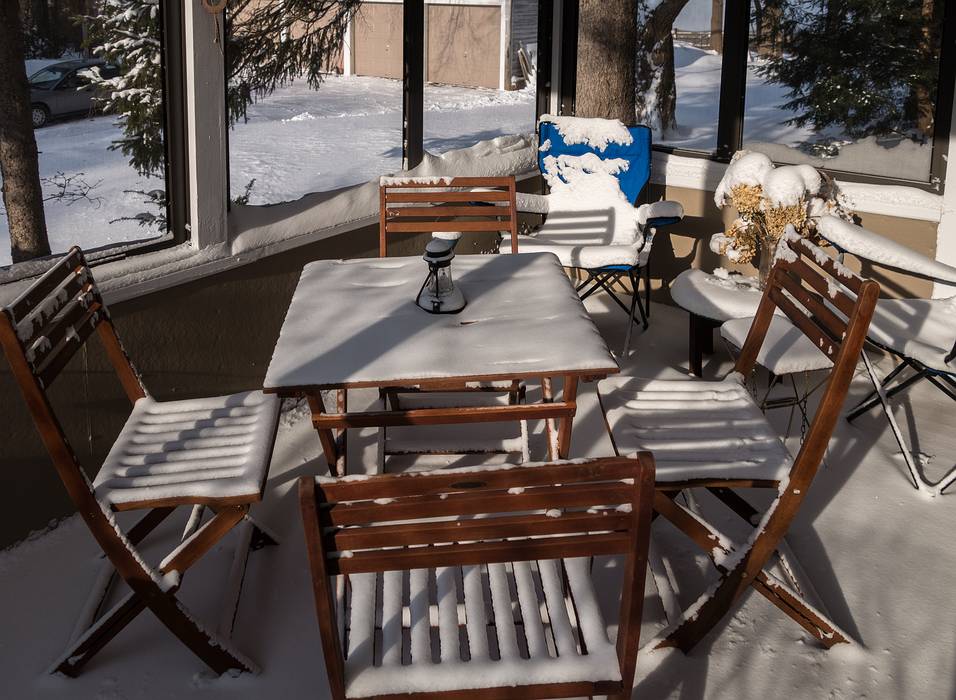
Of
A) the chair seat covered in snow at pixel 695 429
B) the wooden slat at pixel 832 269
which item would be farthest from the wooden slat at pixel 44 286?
the wooden slat at pixel 832 269

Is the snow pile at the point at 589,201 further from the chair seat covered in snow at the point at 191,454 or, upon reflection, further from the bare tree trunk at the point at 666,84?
the chair seat covered in snow at the point at 191,454

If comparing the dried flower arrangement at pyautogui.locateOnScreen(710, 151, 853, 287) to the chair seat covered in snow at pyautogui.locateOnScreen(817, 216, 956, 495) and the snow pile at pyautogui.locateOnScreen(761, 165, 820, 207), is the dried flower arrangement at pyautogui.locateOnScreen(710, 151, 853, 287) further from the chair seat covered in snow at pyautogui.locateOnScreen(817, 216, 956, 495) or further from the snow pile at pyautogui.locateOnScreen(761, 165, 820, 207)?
the chair seat covered in snow at pyautogui.locateOnScreen(817, 216, 956, 495)

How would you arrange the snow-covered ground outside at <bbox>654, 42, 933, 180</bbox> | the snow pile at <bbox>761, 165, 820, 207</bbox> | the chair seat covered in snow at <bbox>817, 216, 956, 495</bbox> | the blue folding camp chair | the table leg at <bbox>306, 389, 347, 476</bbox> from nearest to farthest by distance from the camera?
the table leg at <bbox>306, 389, 347, 476</bbox> < the chair seat covered in snow at <bbox>817, 216, 956, 495</bbox> < the snow pile at <bbox>761, 165, 820, 207</bbox> < the snow-covered ground outside at <bbox>654, 42, 933, 180</bbox> < the blue folding camp chair

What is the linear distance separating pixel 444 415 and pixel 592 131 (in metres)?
2.88

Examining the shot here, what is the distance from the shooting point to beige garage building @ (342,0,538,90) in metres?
4.48

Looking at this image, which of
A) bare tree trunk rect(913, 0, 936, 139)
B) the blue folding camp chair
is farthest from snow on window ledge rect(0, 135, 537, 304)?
bare tree trunk rect(913, 0, 936, 139)

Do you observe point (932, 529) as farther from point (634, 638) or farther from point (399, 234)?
point (399, 234)

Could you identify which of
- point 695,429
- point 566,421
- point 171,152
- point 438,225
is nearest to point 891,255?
point 695,429

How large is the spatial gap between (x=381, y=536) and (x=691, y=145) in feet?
13.8

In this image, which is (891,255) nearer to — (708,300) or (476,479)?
(708,300)

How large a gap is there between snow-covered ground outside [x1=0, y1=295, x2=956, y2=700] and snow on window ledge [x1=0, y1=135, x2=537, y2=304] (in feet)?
2.58

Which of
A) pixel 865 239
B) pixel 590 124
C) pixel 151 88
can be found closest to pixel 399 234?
pixel 590 124

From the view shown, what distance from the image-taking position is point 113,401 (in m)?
3.46

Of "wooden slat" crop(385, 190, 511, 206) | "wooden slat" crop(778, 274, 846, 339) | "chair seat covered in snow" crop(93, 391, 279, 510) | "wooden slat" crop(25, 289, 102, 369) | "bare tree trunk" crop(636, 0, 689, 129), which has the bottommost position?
"chair seat covered in snow" crop(93, 391, 279, 510)
